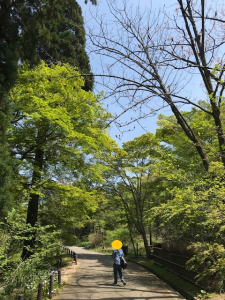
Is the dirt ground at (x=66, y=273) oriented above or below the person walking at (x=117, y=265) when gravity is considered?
below

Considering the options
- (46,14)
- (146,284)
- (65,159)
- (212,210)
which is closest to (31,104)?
(65,159)

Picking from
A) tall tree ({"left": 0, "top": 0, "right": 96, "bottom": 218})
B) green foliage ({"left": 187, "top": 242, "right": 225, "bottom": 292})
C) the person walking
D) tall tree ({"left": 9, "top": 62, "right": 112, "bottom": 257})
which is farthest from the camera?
tall tree ({"left": 9, "top": 62, "right": 112, "bottom": 257})

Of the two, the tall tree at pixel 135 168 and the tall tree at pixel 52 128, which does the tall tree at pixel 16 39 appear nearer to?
the tall tree at pixel 52 128

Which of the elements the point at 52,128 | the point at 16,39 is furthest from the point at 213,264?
the point at 16,39

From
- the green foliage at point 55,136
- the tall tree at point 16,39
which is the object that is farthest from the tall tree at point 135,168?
the tall tree at point 16,39

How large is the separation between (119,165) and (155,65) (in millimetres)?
12220

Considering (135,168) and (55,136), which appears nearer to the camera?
(55,136)

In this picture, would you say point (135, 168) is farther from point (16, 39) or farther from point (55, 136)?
point (16, 39)

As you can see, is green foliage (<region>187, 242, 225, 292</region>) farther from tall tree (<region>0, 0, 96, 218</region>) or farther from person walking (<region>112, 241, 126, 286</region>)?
tall tree (<region>0, 0, 96, 218</region>)

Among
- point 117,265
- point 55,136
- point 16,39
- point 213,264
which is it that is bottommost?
point 117,265

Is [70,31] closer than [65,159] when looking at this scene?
No

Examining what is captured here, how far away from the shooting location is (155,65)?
21.1 ft

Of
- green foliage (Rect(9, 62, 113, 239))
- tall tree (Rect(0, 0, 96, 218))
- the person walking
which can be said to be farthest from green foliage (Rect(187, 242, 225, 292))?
tall tree (Rect(0, 0, 96, 218))

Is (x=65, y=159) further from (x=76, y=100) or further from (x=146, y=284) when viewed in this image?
(x=146, y=284)
